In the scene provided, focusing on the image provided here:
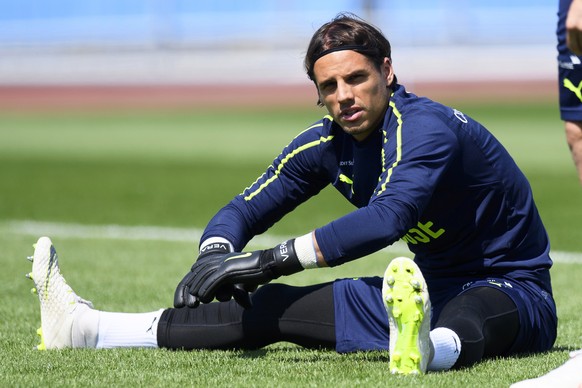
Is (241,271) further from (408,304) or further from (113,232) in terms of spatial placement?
(113,232)

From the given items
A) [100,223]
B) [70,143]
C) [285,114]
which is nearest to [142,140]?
[70,143]

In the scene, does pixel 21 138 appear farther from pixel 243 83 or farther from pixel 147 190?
pixel 243 83

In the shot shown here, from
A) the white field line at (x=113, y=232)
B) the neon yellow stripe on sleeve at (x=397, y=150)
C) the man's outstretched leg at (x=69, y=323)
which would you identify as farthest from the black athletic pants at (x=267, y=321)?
the white field line at (x=113, y=232)

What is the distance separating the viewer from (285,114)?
3231 centimetres

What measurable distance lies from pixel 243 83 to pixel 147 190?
33254 mm

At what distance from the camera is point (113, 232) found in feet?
33.1

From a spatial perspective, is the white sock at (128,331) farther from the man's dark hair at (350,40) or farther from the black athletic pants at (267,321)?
the man's dark hair at (350,40)

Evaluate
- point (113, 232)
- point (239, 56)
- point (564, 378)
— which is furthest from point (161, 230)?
point (239, 56)

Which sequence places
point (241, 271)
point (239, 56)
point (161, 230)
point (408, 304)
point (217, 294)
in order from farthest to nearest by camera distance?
point (239, 56), point (161, 230), point (217, 294), point (241, 271), point (408, 304)

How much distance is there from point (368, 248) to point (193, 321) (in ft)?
3.66

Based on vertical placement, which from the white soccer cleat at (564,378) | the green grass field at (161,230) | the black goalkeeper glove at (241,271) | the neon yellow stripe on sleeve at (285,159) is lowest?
the green grass field at (161,230)

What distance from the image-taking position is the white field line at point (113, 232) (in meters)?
9.58

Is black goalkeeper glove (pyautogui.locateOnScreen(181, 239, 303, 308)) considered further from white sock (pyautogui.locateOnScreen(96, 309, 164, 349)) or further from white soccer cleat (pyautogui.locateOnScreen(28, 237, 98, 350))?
white soccer cleat (pyautogui.locateOnScreen(28, 237, 98, 350))

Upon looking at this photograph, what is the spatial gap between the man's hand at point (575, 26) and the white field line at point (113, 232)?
5.26 m
